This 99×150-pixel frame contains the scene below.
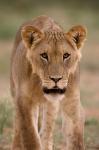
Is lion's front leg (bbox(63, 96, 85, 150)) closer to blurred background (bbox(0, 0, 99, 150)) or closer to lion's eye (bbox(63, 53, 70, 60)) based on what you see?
lion's eye (bbox(63, 53, 70, 60))

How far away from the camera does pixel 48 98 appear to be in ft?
23.0

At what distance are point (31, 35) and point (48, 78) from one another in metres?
0.49

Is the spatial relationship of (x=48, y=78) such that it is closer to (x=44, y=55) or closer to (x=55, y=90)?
(x=55, y=90)

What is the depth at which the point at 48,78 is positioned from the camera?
6891 mm

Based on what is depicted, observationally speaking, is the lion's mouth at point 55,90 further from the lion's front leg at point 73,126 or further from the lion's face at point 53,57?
the lion's front leg at point 73,126

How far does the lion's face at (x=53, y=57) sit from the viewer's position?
22.6 ft

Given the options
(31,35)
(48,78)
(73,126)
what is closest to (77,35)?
(31,35)

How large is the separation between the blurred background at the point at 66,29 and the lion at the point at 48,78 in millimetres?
1477

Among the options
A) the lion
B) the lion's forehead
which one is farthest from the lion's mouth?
the lion's forehead

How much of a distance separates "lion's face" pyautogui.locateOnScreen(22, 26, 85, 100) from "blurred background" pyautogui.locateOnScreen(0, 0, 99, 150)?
2.00m

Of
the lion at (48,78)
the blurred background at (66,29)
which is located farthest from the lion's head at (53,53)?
the blurred background at (66,29)

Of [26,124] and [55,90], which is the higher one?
[55,90]

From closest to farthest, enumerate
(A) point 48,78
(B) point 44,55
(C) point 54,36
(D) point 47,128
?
1. (A) point 48,78
2. (B) point 44,55
3. (C) point 54,36
4. (D) point 47,128

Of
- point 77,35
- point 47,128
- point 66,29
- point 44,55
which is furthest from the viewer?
point 66,29
